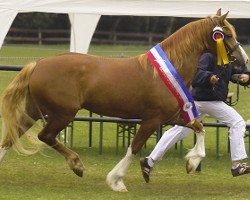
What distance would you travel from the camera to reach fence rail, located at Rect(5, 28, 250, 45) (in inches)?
1676

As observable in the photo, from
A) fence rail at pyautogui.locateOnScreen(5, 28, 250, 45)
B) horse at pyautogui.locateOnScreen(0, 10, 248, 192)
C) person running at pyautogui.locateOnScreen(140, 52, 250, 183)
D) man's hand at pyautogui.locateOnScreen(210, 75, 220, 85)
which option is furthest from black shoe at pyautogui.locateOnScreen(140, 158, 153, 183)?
fence rail at pyautogui.locateOnScreen(5, 28, 250, 45)

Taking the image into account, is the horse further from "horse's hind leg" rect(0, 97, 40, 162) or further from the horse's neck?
"horse's hind leg" rect(0, 97, 40, 162)

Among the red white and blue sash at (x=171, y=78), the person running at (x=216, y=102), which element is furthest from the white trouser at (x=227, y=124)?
the red white and blue sash at (x=171, y=78)

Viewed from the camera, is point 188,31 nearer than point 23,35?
Yes

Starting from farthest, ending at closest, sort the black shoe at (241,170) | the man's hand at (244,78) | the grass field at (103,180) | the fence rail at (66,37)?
1. the fence rail at (66,37)
2. the man's hand at (244,78)
3. the black shoe at (241,170)
4. the grass field at (103,180)

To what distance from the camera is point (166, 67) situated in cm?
780

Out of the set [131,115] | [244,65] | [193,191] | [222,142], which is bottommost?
[222,142]

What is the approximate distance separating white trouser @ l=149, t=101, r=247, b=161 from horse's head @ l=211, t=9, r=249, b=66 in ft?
1.91

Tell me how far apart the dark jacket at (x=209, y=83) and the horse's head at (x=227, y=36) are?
269mm

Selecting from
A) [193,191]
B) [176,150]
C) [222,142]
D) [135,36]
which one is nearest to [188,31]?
[193,191]

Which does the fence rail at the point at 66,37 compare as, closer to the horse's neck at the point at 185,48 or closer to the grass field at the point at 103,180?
the grass field at the point at 103,180

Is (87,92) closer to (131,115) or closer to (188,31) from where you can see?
(131,115)

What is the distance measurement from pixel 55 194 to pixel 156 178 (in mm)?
1629

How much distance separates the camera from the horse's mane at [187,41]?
310 inches
